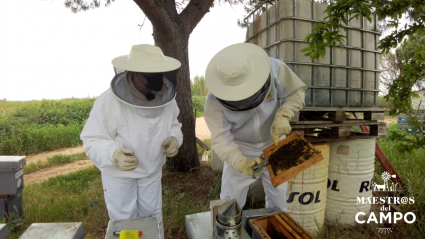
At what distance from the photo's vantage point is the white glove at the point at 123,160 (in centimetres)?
182

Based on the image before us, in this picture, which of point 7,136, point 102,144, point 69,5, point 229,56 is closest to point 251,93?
point 229,56

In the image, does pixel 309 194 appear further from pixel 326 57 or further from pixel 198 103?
pixel 198 103

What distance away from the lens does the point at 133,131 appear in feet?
6.51

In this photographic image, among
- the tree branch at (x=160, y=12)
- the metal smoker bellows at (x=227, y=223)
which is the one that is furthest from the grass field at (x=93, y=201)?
the tree branch at (x=160, y=12)

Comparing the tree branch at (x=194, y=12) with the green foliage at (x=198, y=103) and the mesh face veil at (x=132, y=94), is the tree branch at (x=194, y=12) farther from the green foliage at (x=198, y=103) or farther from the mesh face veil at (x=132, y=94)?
the green foliage at (x=198, y=103)

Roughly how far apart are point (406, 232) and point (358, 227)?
1.42 feet

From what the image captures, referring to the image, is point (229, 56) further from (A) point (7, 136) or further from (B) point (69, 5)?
(A) point (7, 136)

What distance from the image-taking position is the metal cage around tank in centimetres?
256

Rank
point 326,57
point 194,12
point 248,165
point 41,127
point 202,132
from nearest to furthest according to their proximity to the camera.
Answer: point 248,165
point 326,57
point 194,12
point 41,127
point 202,132

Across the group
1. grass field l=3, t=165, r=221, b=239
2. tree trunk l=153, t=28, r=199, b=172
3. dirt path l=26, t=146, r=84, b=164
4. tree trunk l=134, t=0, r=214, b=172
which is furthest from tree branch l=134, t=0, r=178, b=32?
dirt path l=26, t=146, r=84, b=164

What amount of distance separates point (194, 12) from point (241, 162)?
3068 mm

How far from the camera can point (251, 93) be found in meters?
1.71

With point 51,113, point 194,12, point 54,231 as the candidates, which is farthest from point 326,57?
point 51,113

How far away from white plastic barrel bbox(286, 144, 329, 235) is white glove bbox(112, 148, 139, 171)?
1.62 m
